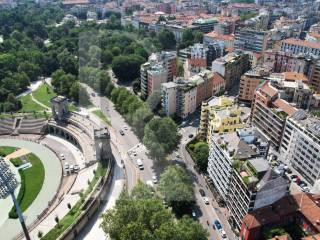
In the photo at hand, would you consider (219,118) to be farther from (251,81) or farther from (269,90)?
(251,81)

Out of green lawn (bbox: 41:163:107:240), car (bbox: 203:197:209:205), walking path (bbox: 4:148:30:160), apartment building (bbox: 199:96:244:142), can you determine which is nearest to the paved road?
car (bbox: 203:197:209:205)

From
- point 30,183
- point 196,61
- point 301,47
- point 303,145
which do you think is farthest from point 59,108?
point 301,47

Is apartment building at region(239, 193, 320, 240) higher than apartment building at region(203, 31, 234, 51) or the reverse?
the reverse

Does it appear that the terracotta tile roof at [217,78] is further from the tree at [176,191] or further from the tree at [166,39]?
the tree at [166,39]

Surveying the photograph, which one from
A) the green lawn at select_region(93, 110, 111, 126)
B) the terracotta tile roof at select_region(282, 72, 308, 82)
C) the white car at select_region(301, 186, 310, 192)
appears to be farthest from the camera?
the green lawn at select_region(93, 110, 111, 126)

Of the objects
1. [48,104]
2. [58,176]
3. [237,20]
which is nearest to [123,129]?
[58,176]

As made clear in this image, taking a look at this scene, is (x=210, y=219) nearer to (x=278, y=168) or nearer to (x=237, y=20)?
(x=278, y=168)

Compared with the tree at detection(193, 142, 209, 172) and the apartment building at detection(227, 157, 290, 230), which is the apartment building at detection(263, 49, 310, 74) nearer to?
Answer: the tree at detection(193, 142, 209, 172)
